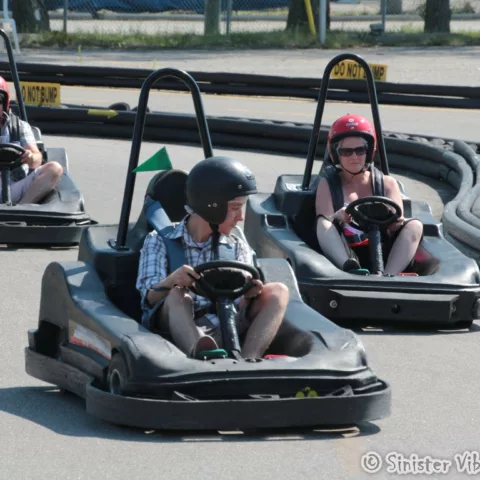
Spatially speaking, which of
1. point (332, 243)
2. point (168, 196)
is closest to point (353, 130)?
point (332, 243)

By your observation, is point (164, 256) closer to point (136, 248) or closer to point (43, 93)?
point (136, 248)

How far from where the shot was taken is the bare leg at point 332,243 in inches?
331

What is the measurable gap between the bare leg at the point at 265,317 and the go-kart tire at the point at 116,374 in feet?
1.92

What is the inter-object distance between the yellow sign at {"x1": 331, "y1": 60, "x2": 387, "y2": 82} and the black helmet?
11.4 metres

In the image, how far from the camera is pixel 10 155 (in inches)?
413

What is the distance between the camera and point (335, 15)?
116 ft

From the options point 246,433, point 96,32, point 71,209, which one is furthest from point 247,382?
point 96,32

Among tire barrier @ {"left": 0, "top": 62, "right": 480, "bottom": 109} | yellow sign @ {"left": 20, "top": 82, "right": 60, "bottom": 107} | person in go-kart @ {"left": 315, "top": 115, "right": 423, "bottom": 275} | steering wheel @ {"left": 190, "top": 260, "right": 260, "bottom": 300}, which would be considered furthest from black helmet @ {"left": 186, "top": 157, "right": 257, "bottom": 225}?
tire barrier @ {"left": 0, "top": 62, "right": 480, "bottom": 109}

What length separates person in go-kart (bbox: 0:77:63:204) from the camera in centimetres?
1061

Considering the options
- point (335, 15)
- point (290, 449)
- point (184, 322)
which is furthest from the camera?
point (335, 15)

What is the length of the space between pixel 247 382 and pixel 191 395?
0.22 meters

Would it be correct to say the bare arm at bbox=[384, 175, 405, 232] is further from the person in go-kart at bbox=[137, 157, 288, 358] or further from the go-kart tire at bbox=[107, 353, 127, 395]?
the go-kart tire at bbox=[107, 353, 127, 395]

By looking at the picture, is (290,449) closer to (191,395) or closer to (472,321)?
(191,395)

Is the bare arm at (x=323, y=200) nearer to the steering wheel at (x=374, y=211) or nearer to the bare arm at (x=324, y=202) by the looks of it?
the bare arm at (x=324, y=202)
